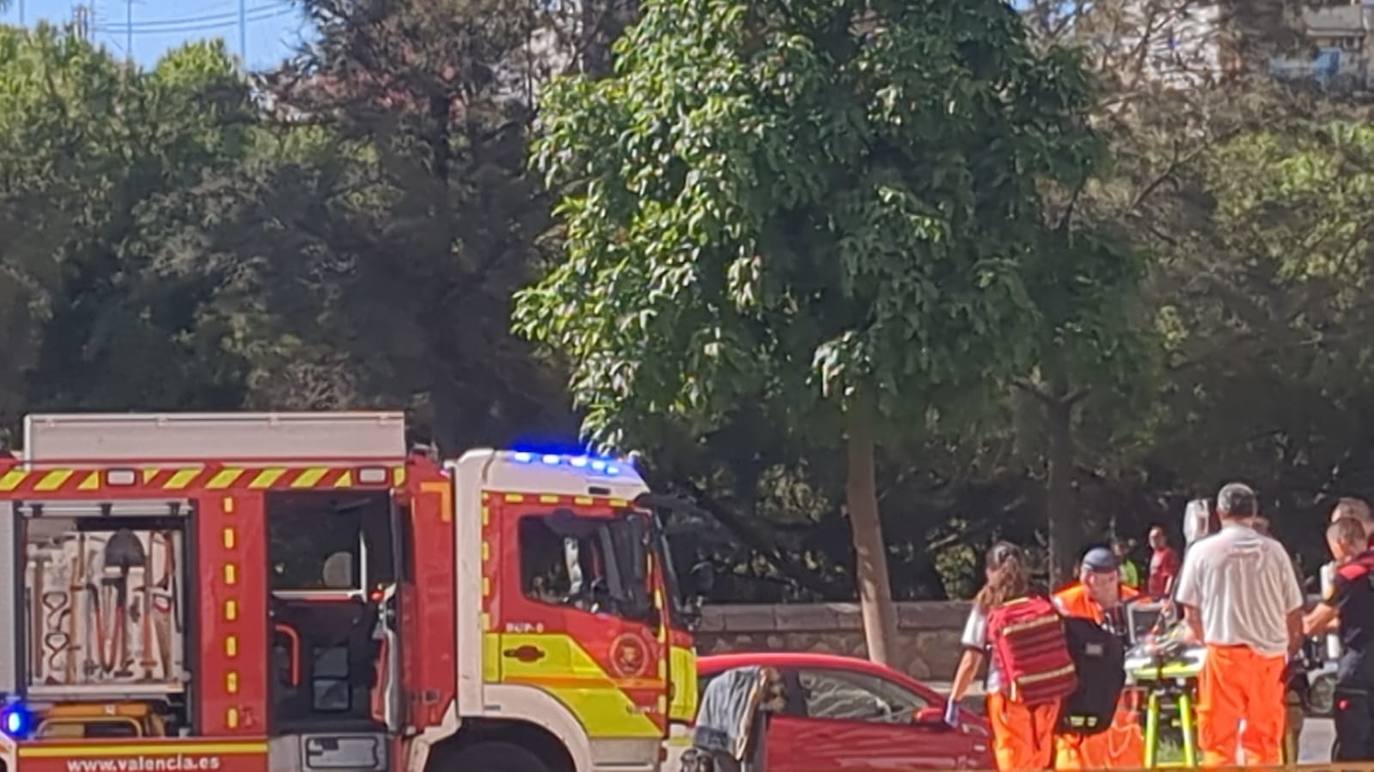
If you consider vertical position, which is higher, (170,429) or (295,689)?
(170,429)

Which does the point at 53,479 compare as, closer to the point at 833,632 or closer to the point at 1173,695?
the point at 1173,695

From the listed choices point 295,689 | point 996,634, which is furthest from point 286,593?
point 996,634

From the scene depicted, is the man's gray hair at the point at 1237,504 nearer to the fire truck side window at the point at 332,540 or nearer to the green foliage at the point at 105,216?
the fire truck side window at the point at 332,540

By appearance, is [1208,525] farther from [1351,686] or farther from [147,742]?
[147,742]

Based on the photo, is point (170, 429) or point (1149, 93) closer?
point (170, 429)

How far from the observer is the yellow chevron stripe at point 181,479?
38.0 feet

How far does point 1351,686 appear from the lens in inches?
406

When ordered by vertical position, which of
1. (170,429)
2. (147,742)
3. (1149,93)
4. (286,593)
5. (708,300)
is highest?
(1149,93)

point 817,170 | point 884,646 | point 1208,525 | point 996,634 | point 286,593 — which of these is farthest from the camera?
point 884,646

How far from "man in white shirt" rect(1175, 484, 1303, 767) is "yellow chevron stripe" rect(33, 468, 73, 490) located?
237 inches

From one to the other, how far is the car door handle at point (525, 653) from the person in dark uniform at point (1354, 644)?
4.19m

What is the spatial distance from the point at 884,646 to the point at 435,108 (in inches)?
394

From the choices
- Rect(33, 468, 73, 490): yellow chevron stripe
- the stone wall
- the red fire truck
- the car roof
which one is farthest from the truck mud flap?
the stone wall

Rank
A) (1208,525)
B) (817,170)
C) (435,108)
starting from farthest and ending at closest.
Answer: (435,108)
(817,170)
(1208,525)
